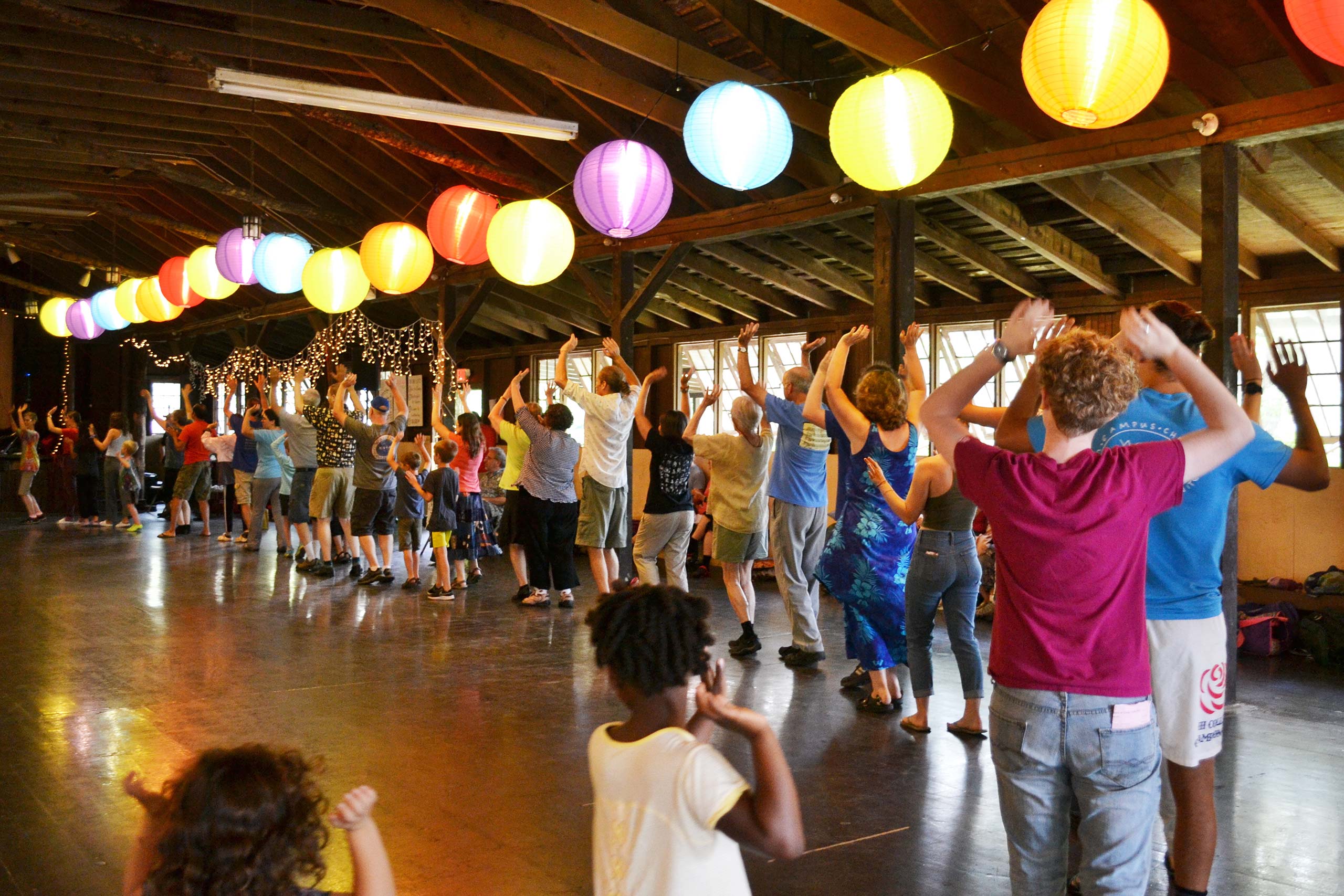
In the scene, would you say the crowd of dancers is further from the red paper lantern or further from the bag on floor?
the red paper lantern

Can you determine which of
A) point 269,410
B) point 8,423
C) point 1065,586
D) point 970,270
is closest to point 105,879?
point 1065,586

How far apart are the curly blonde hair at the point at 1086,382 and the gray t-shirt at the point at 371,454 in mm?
6607

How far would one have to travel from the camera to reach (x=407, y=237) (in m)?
7.02

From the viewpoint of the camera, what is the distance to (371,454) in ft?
25.6

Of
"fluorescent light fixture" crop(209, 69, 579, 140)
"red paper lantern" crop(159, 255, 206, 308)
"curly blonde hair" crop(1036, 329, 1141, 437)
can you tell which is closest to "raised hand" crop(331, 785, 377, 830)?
"curly blonde hair" crop(1036, 329, 1141, 437)

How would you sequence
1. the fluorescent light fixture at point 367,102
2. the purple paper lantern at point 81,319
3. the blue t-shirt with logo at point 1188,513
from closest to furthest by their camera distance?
the blue t-shirt with logo at point 1188,513 → the fluorescent light fixture at point 367,102 → the purple paper lantern at point 81,319

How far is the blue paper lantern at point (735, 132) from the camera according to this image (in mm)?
4664

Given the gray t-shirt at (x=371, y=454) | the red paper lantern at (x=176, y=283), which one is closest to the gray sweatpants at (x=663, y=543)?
the gray t-shirt at (x=371, y=454)

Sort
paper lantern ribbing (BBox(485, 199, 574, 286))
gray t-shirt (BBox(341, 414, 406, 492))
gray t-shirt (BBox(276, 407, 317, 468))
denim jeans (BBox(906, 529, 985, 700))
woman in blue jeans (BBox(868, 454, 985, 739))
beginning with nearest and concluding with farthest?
woman in blue jeans (BBox(868, 454, 985, 739))
denim jeans (BBox(906, 529, 985, 700))
paper lantern ribbing (BBox(485, 199, 574, 286))
gray t-shirt (BBox(341, 414, 406, 492))
gray t-shirt (BBox(276, 407, 317, 468))

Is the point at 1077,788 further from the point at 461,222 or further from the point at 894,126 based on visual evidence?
the point at 461,222

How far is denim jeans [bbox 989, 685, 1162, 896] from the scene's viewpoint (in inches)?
68.4

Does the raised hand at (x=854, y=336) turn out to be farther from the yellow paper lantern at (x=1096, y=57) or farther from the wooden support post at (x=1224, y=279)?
the wooden support post at (x=1224, y=279)

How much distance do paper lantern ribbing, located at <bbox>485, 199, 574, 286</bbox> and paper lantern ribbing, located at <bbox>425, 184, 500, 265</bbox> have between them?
60 cm

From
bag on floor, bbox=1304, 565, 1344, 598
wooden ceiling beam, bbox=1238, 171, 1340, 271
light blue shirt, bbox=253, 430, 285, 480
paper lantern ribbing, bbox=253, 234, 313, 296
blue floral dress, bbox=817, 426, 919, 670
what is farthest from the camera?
light blue shirt, bbox=253, 430, 285, 480
